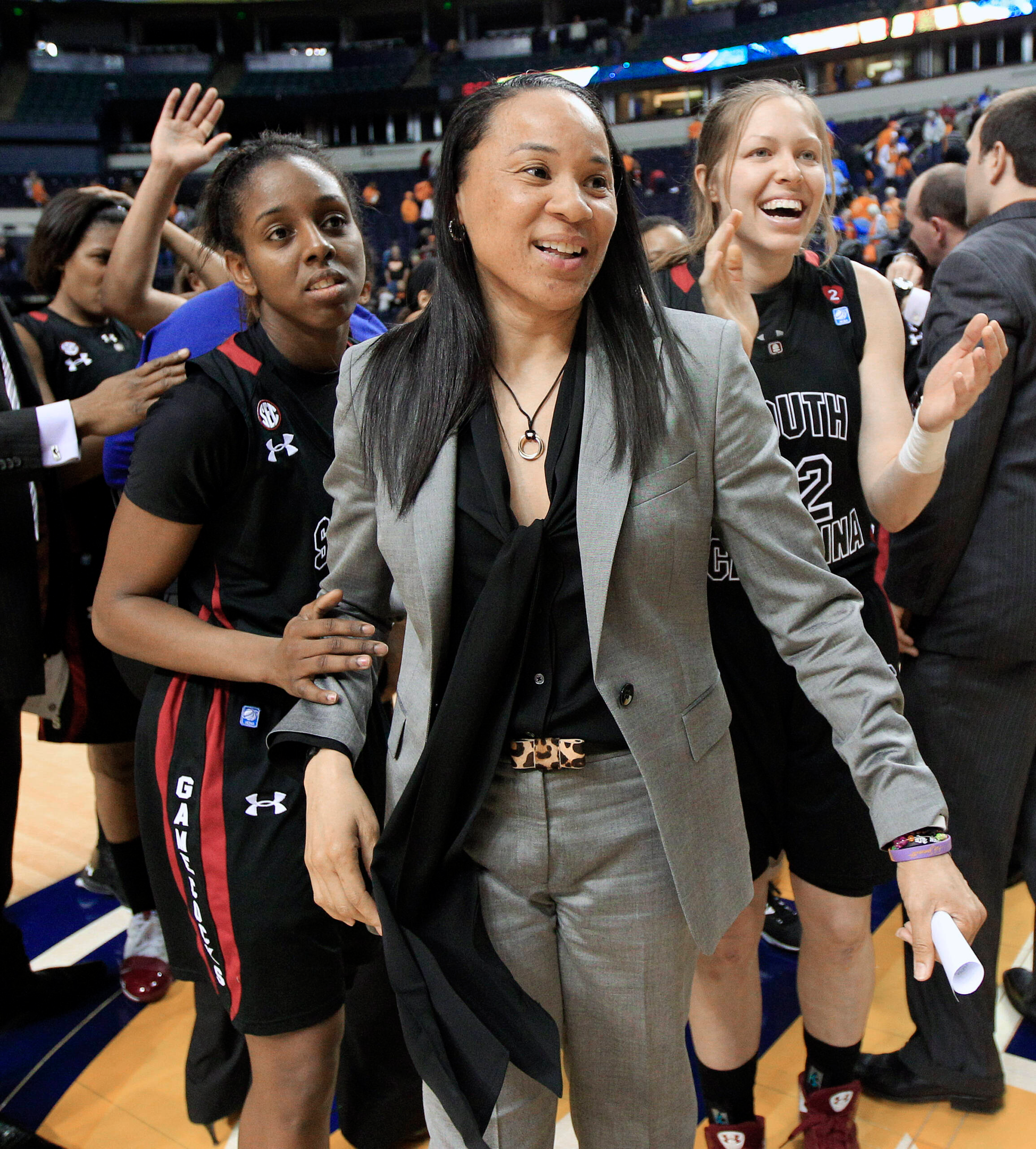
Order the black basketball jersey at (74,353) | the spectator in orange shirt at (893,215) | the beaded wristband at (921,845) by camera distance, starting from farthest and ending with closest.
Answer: the spectator in orange shirt at (893,215)
the black basketball jersey at (74,353)
the beaded wristband at (921,845)

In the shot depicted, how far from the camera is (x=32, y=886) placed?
11.1ft

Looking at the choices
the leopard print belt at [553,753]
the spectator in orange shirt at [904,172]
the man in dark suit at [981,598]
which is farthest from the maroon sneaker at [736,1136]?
the spectator in orange shirt at [904,172]

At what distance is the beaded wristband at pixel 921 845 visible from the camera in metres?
1.07

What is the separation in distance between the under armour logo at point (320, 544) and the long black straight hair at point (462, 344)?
37cm

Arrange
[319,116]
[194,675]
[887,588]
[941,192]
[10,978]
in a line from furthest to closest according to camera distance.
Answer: [319,116] < [941,192] < [10,978] < [887,588] < [194,675]

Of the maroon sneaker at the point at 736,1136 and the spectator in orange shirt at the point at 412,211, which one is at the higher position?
the spectator in orange shirt at the point at 412,211

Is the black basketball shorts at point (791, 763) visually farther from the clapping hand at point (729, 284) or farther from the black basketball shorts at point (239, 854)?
the black basketball shorts at point (239, 854)

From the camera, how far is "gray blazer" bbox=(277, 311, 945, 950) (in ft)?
3.81

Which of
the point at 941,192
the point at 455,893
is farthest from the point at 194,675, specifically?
the point at 941,192

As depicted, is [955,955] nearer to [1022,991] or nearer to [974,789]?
[974,789]

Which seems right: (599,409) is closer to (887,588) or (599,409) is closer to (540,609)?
(540,609)

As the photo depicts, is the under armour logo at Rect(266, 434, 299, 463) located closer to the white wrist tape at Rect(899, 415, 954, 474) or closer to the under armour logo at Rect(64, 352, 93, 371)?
the white wrist tape at Rect(899, 415, 954, 474)

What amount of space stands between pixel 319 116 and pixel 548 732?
84.1ft

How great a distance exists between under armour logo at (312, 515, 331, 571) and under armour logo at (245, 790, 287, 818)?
38 centimetres
